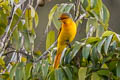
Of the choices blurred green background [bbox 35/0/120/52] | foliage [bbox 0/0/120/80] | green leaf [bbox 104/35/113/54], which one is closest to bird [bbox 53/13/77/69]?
foliage [bbox 0/0/120/80]

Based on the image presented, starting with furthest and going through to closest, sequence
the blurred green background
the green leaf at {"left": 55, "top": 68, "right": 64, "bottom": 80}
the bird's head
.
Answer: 1. the blurred green background
2. the bird's head
3. the green leaf at {"left": 55, "top": 68, "right": 64, "bottom": 80}

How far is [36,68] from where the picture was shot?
2.17 meters

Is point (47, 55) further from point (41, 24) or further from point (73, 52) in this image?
point (41, 24)

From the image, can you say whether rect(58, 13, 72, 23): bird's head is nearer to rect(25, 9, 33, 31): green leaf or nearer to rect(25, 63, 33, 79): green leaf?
rect(25, 9, 33, 31): green leaf

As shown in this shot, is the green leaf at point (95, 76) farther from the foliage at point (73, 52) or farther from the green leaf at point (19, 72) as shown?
the green leaf at point (19, 72)

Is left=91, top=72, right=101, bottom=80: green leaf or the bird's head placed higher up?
the bird's head

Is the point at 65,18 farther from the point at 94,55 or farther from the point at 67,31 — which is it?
the point at 94,55

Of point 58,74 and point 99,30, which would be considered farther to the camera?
point 99,30

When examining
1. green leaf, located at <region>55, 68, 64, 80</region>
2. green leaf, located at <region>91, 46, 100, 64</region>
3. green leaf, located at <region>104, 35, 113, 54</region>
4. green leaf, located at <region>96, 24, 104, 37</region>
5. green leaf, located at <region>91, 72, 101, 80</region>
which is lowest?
green leaf, located at <region>91, 72, 101, 80</region>

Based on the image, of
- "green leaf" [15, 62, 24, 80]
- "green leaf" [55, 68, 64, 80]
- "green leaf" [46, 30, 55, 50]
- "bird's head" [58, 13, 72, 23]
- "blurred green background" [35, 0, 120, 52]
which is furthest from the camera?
"blurred green background" [35, 0, 120, 52]

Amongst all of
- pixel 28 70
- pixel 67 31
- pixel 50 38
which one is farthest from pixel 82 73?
pixel 67 31

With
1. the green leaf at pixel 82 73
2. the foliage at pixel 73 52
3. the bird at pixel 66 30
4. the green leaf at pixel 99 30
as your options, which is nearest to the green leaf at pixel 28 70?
the foliage at pixel 73 52

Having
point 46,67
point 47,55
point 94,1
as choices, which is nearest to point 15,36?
point 47,55

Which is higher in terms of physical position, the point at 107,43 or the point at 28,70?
the point at 107,43
